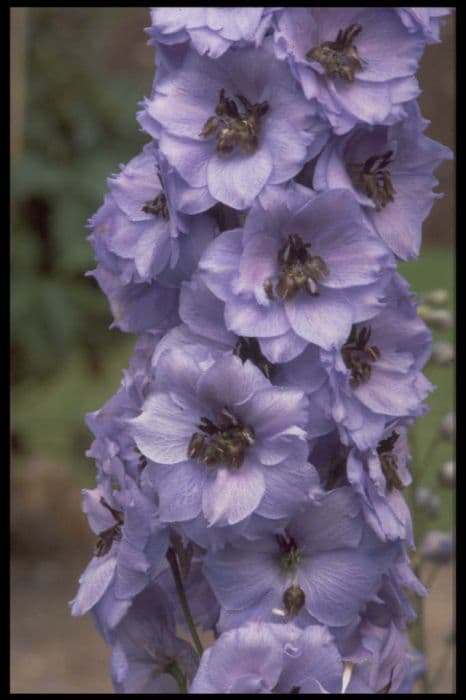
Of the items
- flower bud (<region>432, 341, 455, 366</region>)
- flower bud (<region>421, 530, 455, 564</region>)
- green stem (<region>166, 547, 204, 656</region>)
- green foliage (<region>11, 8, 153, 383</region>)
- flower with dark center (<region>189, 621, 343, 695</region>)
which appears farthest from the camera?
green foliage (<region>11, 8, 153, 383</region>)

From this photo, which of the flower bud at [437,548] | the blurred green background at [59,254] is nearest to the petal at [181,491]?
the flower bud at [437,548]

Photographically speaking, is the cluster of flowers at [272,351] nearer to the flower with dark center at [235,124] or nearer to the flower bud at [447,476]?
the flower with dark center at [235,124]

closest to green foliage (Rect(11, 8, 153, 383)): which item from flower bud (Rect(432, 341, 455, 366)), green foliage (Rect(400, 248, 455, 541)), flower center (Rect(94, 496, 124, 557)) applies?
green foliage (Rect(400, 248, 455, 541))

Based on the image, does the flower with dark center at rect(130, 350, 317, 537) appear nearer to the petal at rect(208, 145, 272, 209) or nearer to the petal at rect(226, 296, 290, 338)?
the petal at rect(226, 296, 290, 338)

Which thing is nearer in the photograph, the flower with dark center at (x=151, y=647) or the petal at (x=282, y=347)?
the petal at (x=282, y=347)
